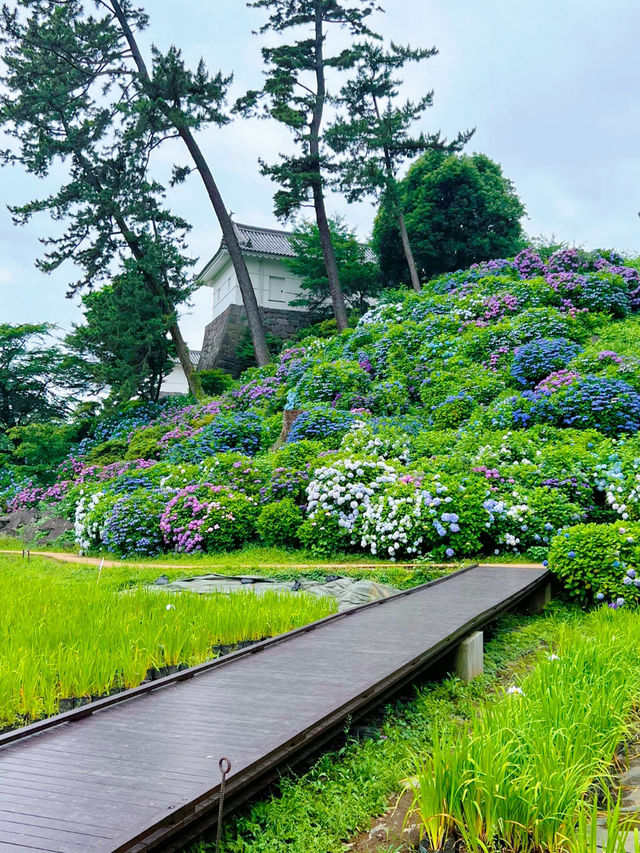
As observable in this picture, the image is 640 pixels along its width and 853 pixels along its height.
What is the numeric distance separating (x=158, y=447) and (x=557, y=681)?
11642 millimetres

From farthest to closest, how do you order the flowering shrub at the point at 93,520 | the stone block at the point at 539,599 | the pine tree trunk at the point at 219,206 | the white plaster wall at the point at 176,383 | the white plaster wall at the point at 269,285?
the white plaster wall at the point at 176,383
the white plaster wall at the point at 269,285
the pine tree trunk at the point at 219,206
the flowering shrub at the point at 93,520
the stone block at the point at 539,599

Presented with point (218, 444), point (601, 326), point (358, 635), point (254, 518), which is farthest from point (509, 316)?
point (358, 635)

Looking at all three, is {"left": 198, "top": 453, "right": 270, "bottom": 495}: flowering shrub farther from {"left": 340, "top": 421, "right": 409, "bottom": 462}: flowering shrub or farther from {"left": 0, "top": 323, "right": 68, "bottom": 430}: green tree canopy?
{"left": 0, "top": 323, "right": 68, "bottom": 430}: green tree canopy

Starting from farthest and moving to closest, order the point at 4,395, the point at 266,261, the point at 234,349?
the point at 266,261
the point at 234,349
the point at 4,395

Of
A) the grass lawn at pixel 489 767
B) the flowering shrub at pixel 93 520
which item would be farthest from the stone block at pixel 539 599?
the flowering shrub at pixel 93 520

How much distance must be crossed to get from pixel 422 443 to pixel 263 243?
17865 millimetres

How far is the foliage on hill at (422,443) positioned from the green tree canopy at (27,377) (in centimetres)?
374

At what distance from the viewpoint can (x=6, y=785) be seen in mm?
2182

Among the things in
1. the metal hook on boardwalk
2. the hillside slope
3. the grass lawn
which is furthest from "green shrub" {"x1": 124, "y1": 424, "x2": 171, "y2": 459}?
the metal hook on boardwalk

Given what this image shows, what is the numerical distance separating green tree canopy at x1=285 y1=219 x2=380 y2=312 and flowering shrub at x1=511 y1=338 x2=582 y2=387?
12044 mm

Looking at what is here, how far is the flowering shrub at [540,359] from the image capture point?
1059cm

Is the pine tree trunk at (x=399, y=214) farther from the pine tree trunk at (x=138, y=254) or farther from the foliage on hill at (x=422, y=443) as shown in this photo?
the pine tree trunk at (x=138, y=254)

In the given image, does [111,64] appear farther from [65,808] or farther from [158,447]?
[65,808]

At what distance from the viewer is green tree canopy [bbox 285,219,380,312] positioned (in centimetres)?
2222
